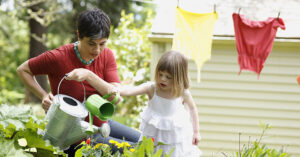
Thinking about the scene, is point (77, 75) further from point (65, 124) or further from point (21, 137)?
point (21, 137)

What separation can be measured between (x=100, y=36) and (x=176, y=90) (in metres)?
0.76

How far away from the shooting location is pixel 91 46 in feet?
6.98

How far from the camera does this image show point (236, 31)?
14.3 ft

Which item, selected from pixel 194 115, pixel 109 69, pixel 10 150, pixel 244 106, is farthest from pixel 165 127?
pixel 244 106

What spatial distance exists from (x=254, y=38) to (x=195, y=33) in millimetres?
791

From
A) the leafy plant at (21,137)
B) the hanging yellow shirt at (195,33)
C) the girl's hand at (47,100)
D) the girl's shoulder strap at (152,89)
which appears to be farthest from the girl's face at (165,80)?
the hanging yellow shirt at (195,33)

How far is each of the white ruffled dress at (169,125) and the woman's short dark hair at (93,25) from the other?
77 centimetres

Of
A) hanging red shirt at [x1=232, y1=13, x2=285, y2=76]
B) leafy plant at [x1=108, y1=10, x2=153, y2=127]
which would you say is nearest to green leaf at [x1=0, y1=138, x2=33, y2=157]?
hanging red shirt at [x1=232, y1=13, x2=285, y2=76]

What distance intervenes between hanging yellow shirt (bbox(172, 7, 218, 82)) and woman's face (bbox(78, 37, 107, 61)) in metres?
2.08

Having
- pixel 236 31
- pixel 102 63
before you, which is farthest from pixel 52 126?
pixel 236 31

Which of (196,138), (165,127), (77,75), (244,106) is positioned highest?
(77,75)

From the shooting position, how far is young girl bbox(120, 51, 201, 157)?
2.48 meters

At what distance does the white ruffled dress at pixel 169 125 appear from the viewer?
2580 mm

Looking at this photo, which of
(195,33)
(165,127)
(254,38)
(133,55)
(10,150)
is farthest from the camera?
(133,55)
